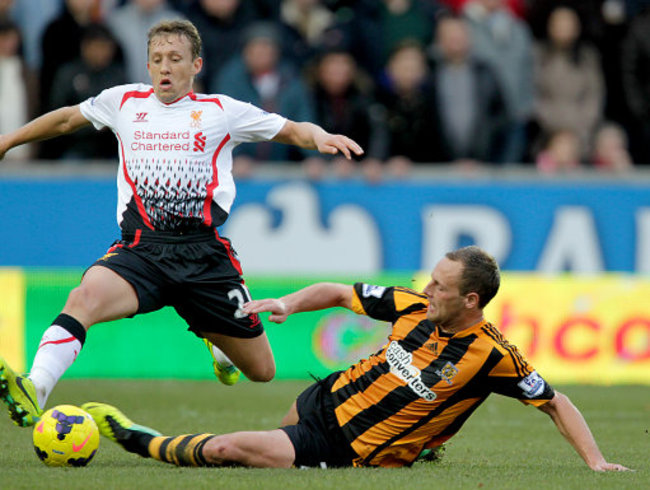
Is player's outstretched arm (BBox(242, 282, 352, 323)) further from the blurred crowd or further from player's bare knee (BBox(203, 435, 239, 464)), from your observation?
the blurred crowd

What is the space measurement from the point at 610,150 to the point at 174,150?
8761mm

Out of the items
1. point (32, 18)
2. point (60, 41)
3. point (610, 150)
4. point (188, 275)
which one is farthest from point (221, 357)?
point (610, 150)

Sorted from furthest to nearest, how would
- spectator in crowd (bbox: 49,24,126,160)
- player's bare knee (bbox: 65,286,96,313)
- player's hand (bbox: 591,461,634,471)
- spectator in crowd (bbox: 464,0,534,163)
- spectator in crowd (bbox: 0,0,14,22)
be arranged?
1. spectator in crowd (bbox: 464,0,534,163)
2. spectator in crowd (bbox: 0,0,14,22)
3. spectator in crowd (bbox: 49,24,126,160)
4. player's bare knee (bbox: 65,286,96,313)
5. player's hand (bbox: 591,461,634,471)

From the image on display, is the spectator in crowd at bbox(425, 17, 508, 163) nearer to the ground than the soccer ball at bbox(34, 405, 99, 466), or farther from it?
farther from it

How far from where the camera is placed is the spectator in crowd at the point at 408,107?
13.9 m

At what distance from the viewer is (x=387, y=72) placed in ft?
47.1

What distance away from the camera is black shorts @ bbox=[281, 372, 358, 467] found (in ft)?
A: 20.9

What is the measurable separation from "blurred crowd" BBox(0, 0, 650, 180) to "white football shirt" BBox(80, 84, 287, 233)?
20.9ft

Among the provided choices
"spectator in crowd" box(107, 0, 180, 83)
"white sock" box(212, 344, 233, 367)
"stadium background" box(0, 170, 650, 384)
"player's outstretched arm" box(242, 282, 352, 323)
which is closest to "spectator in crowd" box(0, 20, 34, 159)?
"stadium background" box(0, 170, 650, 384)

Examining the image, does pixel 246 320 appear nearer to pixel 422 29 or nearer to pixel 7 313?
pixel 7 313

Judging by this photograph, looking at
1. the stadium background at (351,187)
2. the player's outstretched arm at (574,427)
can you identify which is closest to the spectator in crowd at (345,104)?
the stadium background at (351,187)

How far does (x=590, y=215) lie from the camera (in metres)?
14.7

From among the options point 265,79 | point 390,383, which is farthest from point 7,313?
point 390,383

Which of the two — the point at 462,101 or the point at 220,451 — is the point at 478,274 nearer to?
the point at 220,451
